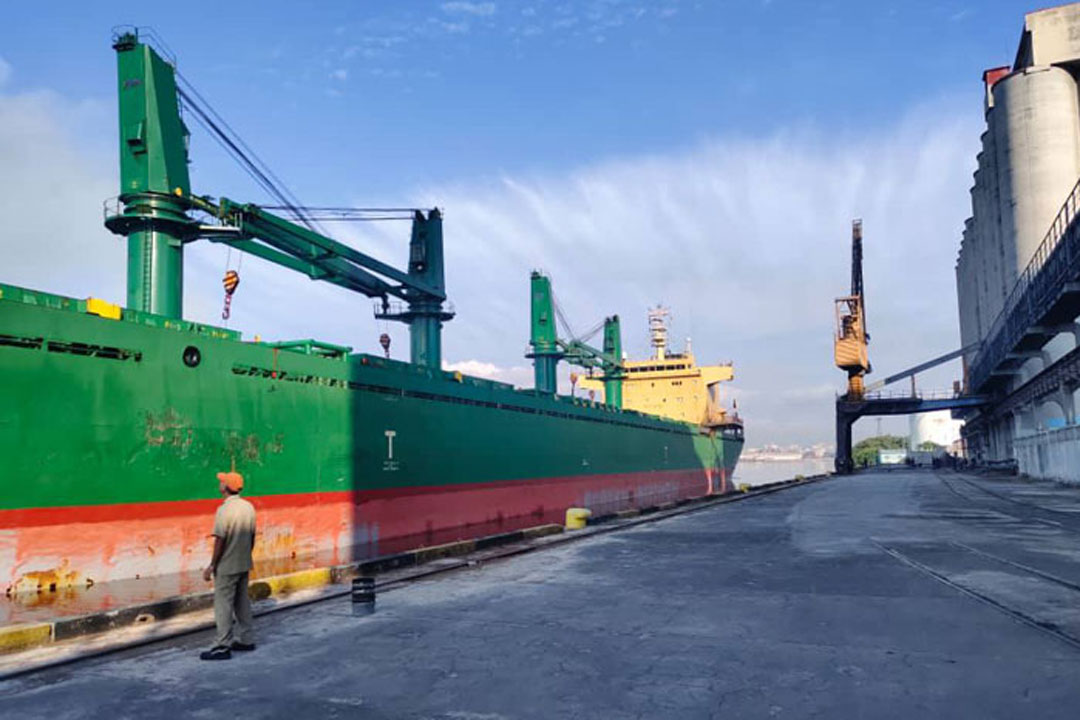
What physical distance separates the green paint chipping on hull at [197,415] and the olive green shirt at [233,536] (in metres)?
6.21

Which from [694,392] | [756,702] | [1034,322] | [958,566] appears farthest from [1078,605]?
[694,392]

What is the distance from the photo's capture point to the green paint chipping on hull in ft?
35.0

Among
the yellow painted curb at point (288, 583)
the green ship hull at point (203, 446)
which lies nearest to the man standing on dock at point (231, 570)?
the yellow painted curb at point (288, 583)

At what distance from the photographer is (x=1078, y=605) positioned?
7449mm

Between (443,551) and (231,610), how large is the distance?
6.69 metres

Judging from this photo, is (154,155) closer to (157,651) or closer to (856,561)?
(157,651)

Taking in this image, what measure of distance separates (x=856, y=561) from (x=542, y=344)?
1227 inches

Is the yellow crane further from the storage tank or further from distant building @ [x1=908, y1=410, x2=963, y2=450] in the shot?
distant building @ [x1=908, y1=410, x2=963, y2=450]

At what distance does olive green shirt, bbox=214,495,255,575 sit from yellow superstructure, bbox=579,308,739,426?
4682 cm

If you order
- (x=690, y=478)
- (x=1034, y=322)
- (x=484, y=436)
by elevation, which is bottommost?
(x=690, y=478)

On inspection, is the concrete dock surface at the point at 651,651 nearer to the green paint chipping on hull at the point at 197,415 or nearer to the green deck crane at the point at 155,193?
the green paint chipping on hull at the point at 197,415

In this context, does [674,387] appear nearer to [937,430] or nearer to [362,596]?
[362,596]

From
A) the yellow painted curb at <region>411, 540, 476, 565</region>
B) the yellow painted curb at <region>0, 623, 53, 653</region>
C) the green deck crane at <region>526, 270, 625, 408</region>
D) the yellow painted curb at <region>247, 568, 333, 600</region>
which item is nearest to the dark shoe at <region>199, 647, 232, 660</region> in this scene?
the yellow painted curb at <region>0, 623, 53, 653</region>

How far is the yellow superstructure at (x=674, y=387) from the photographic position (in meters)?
53.9
